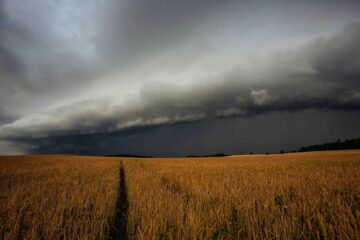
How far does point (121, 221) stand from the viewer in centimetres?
467

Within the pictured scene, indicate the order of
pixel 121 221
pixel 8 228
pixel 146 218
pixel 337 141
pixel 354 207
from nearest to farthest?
pixel 8 228 → pixel 146 218 → pixel 121 221 → pixel 354 207 → pixel 337 141

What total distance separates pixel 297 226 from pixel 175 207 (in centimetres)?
250

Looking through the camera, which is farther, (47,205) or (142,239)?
(47,205)

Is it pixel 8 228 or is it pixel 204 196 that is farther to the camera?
pixel 204 196

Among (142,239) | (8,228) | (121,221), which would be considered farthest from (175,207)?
(8,228)

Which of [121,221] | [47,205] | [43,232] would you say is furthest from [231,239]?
[47,205]

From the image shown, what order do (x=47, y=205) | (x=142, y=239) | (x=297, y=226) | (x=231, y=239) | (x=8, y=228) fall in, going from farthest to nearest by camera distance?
(x=47, y=205)
(x=8, y=228)
(x=297, y=226)
(x=231, y=239)
(x=142, y=239)

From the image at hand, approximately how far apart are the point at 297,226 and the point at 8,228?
5.29 metres

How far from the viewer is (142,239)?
3.02m

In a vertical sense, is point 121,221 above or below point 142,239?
below

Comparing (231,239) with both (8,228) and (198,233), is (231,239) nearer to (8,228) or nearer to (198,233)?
(198,233)

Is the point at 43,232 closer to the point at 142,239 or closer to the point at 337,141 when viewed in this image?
the point at 142,239

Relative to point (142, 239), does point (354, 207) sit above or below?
below

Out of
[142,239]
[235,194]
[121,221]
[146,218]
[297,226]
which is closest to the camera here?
[142,239]
